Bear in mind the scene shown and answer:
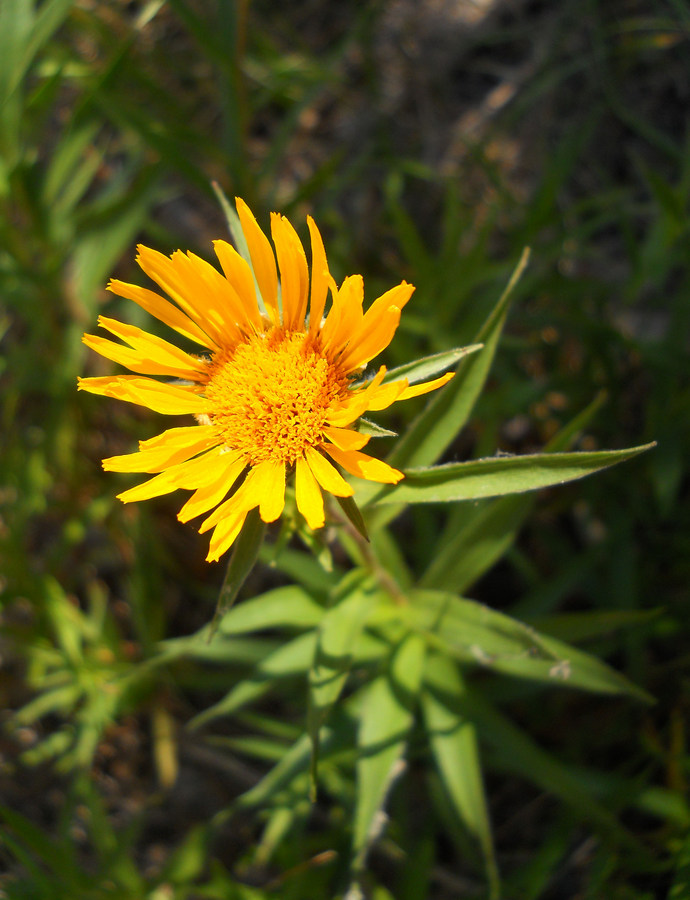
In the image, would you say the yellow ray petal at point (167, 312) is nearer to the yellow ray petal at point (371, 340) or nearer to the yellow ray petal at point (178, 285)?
the yellow ray petal at point (178, 285)

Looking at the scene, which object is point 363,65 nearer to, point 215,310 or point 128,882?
point 215,310

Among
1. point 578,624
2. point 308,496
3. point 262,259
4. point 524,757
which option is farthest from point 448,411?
point 524,757

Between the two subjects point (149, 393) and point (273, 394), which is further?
point (273, 394)

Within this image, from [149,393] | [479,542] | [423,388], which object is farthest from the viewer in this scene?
[479,542]

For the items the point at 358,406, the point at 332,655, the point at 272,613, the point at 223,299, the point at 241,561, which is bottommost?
the point at 332,655

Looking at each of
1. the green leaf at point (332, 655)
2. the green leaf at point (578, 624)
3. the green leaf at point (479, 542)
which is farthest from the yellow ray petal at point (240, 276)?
the green leaf at point (578, 624)

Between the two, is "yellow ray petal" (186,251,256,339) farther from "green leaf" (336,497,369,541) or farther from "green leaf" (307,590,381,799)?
"green leaf" (307,590,381,799)

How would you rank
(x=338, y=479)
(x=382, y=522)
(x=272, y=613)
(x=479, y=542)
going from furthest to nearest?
1. (x=479, y=542)
2. (x=272, y=613)
3. (x=382, y=522)
4. (x=338, y=479)

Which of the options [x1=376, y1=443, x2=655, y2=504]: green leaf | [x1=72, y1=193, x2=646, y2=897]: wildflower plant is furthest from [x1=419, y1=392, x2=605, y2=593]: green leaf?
[x1=376, y1=443, x2=655, y2=504]: green leaf

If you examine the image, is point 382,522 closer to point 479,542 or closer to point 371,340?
point 479,542
